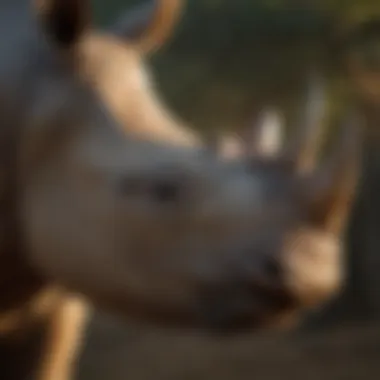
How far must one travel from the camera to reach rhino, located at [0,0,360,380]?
1.94 ft

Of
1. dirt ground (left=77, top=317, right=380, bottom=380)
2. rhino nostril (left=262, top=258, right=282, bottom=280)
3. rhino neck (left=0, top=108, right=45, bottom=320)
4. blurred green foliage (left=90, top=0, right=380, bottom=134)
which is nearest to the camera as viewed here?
rhino nostril (left=262, top=258, right=282, bottom=280)

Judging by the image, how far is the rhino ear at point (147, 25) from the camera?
2.60 feet

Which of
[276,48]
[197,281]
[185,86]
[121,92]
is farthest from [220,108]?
[197,281]

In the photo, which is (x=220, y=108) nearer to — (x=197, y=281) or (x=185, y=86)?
(x=185, y=86)

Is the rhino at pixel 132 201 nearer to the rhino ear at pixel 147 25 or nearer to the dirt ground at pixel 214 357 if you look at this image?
the rhino ear at pixel 147 25

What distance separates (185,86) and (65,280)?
135 cm

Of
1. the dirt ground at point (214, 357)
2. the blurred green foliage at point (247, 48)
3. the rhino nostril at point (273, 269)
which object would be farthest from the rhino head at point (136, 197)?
the dirt ground at point (214, 357)

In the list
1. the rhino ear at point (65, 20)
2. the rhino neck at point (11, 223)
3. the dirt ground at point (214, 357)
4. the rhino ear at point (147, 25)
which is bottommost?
the dirt ground at point (214, 357)

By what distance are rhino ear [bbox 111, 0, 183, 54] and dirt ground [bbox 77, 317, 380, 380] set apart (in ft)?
4.44

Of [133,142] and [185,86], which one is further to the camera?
[185,86]

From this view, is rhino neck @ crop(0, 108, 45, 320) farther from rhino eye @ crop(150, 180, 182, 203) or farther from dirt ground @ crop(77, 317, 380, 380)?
dirt ground @ crop(77, 317, 380, 380)

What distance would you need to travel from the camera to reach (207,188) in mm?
624

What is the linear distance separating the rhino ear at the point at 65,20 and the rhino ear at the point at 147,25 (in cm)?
6

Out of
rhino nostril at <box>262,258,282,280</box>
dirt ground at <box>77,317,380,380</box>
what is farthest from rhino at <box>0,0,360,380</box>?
dirt ground at <box>77,317,380,380</box>
